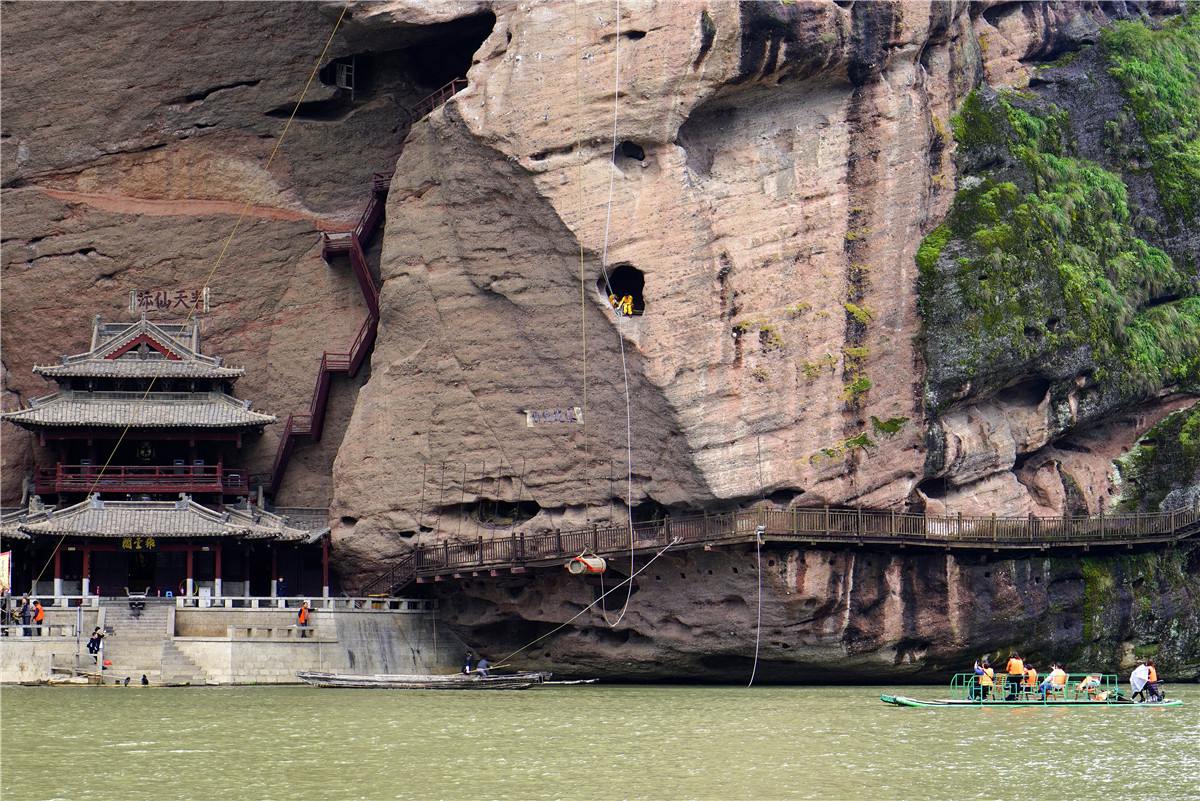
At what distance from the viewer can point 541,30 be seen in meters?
43.1

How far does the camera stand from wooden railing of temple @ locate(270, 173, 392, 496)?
4916 cm

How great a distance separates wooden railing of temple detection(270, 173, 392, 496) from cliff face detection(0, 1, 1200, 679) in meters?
2.29

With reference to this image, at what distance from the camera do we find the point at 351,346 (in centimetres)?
4988

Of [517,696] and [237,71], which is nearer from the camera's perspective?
[517,696]

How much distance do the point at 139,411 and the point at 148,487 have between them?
2.37 meters

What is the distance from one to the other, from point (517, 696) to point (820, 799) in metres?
15.4

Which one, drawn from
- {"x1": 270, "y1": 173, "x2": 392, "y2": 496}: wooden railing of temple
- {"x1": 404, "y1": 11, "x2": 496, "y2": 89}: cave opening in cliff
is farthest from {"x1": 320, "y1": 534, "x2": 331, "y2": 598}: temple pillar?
{"x1": 404, "y1": 11, "x2": 496, "y2": 89}: cave opening in cliff

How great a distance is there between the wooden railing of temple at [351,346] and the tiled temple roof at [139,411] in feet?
4.70

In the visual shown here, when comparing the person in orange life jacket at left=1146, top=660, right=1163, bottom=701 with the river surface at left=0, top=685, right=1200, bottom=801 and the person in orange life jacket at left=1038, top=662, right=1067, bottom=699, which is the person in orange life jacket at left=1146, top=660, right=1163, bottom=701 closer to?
the river surface at left=0, top=685, right=1200, bottom=801

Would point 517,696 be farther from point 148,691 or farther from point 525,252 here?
point 525,252

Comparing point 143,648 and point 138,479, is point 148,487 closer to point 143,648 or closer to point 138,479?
point 138,479

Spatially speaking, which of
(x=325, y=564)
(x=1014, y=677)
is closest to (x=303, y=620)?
(x=325, y=564)

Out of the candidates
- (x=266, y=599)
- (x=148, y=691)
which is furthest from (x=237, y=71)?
(x=148, y=691)

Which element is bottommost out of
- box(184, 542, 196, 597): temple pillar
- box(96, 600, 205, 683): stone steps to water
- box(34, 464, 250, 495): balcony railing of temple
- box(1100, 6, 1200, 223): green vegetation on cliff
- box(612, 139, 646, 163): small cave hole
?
box(96, 600, 205, 683): stone steps to water
